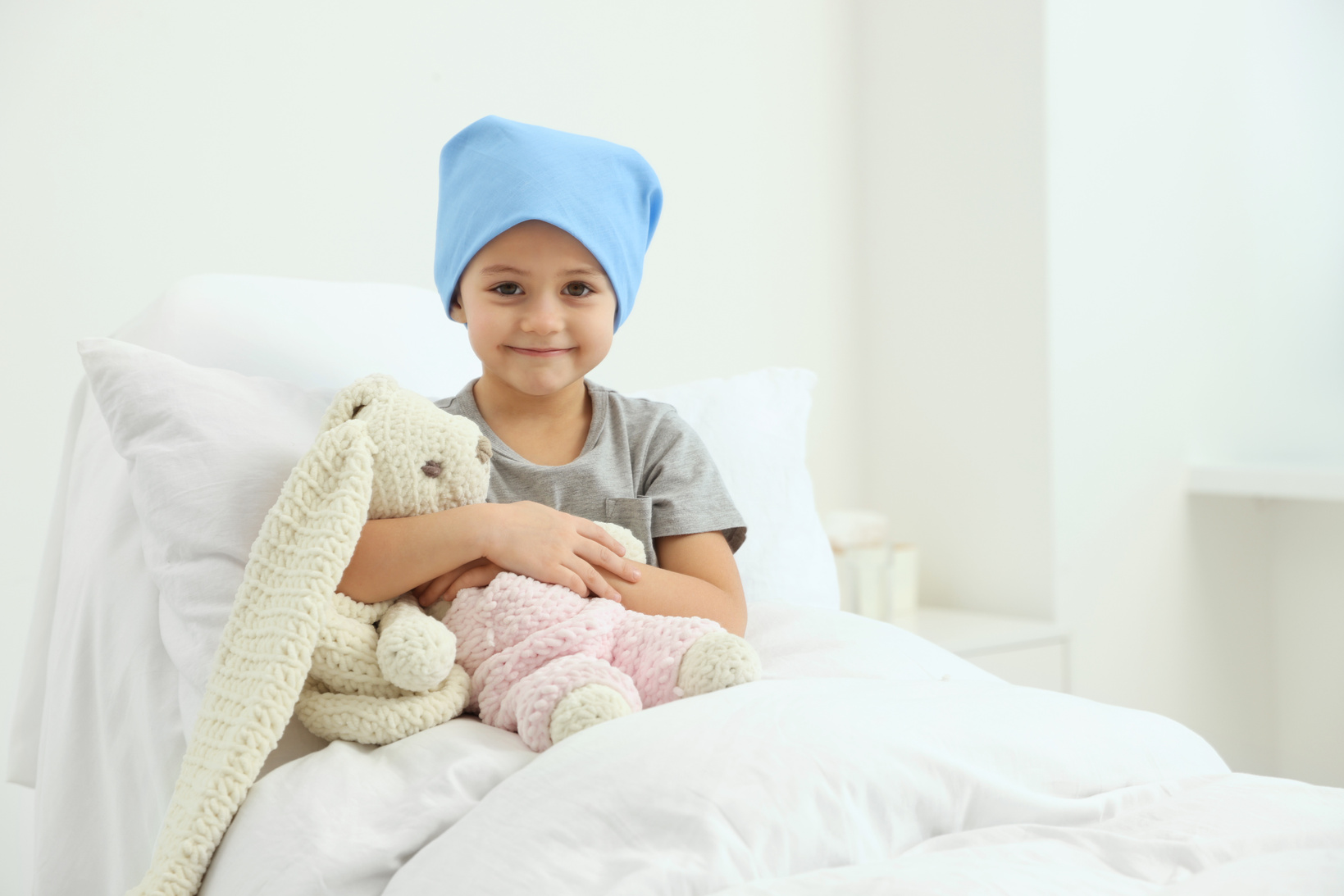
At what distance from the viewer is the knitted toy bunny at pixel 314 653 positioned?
0.66 metres

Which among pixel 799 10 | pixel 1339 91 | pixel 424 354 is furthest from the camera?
pixel 1339 91

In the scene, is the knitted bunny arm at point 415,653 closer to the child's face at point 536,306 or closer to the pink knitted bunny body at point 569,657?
the pink knitted bunny body at point 569,657

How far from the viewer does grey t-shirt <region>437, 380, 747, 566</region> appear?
3.06ft

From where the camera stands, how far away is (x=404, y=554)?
2.52 feet

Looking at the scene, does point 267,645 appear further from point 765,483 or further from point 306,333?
point 765,483

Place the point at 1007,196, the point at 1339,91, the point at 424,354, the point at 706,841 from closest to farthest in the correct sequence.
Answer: the point at 706,841 < the point at 424,354 < the point at 1007,196 < the point at 1339,91

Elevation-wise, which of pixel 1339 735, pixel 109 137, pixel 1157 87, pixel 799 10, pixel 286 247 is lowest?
pixel 1339 735

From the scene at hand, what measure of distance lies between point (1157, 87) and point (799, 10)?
0.67 meters

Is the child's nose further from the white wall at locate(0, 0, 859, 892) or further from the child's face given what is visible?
the white wall at locate(0, 0, 859, 892)

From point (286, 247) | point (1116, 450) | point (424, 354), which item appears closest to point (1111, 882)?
point (424, 354)

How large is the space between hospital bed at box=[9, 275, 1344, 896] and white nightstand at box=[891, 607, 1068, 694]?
2.35 ft

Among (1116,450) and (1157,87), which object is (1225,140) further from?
(1116,450)

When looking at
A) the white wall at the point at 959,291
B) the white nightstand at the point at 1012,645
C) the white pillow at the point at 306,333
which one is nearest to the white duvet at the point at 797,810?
the white pillow at the point at 306,333

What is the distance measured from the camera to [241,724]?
26.4 inches
